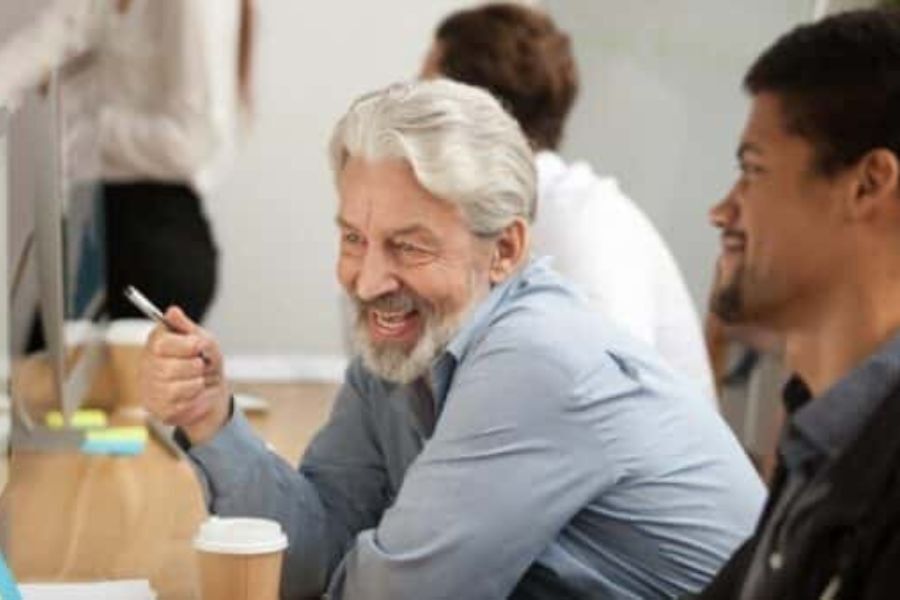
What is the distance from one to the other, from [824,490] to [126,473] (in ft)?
4.79

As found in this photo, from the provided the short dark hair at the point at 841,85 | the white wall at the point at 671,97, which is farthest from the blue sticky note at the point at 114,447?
the white wall at the point at 671,97

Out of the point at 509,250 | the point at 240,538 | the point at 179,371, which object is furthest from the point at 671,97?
the point at 240,538

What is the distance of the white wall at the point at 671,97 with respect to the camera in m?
4.42

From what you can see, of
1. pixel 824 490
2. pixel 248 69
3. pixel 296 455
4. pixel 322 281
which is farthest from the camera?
pixel 322 281

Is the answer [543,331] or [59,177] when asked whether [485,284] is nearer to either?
[543,331]

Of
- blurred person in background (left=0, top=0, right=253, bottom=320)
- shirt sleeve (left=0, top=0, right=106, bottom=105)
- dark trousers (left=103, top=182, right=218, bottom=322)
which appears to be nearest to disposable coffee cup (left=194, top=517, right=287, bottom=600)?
shirt sleeve (left=0, top=0, right=106, bottom=105)

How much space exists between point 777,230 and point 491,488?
52 cm

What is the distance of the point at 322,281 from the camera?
4.18 m

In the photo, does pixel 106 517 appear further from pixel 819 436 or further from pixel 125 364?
pixel 819 436

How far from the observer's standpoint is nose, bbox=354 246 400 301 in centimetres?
201

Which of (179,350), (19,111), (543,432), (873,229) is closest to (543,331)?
(543,432)

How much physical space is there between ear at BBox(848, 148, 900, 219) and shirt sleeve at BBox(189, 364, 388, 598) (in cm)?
87

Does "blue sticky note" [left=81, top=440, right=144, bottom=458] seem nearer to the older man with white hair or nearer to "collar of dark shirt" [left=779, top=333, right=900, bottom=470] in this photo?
the older man with white hair

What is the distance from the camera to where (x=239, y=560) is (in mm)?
1734
